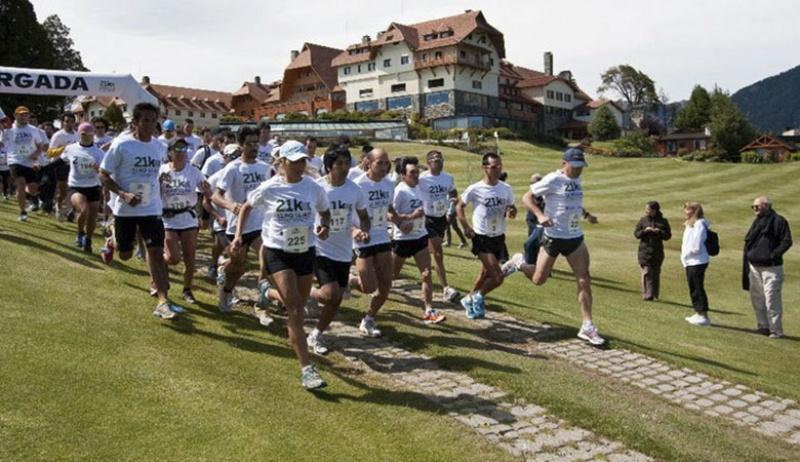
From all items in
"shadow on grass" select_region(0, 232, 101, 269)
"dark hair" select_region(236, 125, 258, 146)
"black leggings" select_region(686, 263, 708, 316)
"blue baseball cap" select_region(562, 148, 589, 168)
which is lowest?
"black leggings" select_region(686, 263, 708, 316)

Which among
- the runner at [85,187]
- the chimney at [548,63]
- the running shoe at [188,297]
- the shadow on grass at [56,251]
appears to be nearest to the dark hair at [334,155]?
the running shoe at [188,297]

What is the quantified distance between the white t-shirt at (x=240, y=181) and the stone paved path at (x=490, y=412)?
7.64 ft

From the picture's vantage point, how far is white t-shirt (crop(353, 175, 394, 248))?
316 inches

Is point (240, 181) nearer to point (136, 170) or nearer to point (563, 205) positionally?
point (136, 170)

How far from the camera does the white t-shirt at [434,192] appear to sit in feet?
32.7

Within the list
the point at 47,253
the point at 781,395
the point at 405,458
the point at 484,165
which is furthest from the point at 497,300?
the point at 47,253

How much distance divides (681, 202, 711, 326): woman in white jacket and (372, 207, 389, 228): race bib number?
6882 millimetres

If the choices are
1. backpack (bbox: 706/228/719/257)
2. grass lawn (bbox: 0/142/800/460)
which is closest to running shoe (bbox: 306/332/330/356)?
grass lawn (bbox: 0/142/800/460)

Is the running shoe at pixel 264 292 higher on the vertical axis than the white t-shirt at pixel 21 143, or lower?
lower

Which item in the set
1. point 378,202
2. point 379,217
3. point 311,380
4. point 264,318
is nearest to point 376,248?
point 379,217

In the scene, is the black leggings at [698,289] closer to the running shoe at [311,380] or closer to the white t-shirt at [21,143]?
the running shoe at [311,380]

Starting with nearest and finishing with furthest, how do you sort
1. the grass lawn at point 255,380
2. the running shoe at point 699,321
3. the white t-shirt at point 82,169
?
the grass lawn at point 255,380, the white t-shirt at point 82,169, the running shoe at point 699,321

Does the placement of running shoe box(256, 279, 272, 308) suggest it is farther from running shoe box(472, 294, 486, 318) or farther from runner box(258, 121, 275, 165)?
runner box(258, 121, 275, 165)

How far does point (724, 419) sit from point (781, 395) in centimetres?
140
